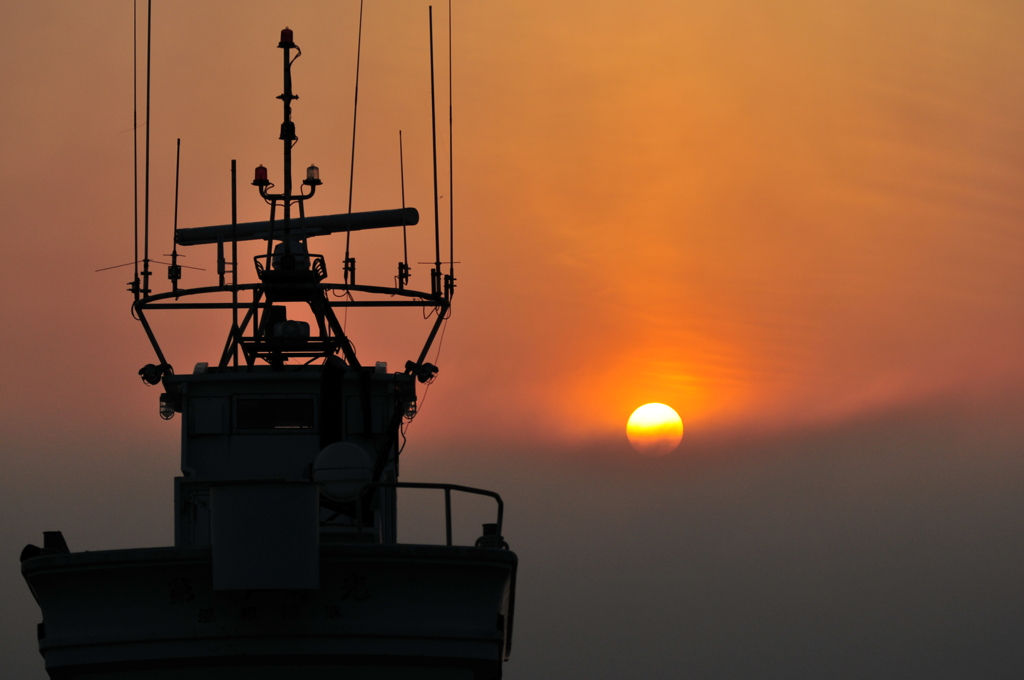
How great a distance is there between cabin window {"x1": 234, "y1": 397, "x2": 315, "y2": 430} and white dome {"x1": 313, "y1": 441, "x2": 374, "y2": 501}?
15.0 feet

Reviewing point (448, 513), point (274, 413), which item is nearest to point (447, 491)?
point (448, 513)

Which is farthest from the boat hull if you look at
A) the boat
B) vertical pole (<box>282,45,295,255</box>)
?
vertical pole (<box>282,45,295,255</box>)

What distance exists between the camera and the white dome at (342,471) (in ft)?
56.4

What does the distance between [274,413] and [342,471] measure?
5149 mm

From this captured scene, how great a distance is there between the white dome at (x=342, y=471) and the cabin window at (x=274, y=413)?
15.0ft

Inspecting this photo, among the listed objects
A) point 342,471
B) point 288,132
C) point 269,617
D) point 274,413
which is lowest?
point 269,617

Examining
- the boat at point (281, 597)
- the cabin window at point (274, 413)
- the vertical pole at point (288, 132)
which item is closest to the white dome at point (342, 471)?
the boat at point (281, 597)

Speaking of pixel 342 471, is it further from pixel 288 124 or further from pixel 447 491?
pixel 288 124

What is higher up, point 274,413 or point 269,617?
point 274,413

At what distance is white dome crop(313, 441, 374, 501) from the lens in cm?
1719

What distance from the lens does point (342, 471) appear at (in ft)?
56.7

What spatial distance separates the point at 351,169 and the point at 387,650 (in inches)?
414

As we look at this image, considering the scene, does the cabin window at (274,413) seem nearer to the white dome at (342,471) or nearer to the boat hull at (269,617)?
the white dome at (342,471)

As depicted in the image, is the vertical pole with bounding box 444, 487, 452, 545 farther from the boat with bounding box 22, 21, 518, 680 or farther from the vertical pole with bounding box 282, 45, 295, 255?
the vertical pole with bounding box 282, 45, 295, 255
